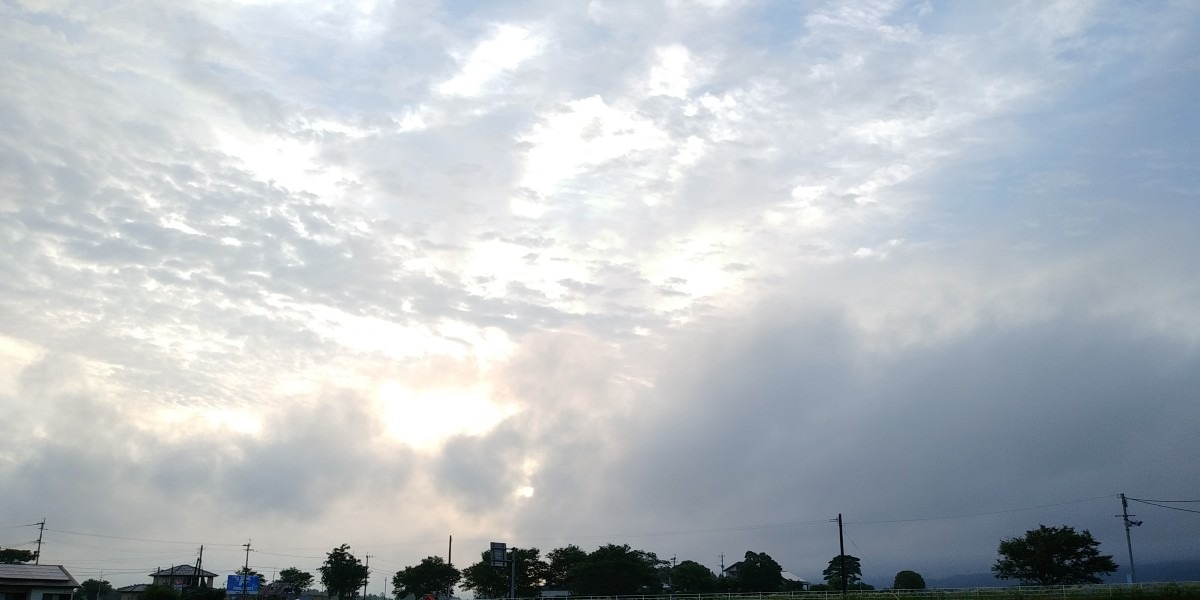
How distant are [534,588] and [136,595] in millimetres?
59362

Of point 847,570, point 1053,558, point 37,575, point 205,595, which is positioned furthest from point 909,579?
point 37,575

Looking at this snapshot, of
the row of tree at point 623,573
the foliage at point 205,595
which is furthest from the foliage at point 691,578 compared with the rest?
the foliage at point 205,595

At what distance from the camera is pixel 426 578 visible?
133500 mm

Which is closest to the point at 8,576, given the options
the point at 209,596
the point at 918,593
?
the point at 209,596

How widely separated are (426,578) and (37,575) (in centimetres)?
7077

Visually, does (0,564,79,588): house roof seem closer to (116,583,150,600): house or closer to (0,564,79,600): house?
(0,564,79,600): house

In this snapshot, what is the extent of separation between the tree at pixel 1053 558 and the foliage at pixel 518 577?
194 feet

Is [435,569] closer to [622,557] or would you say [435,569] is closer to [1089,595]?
[622,557]

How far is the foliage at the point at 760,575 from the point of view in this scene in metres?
121

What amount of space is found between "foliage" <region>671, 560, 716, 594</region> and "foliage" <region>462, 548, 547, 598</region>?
1899 cm

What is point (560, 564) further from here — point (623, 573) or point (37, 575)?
point (37, 575)

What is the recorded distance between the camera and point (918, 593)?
6450 centimetres

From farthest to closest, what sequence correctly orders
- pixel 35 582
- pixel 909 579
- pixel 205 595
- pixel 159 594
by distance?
pixel 909 579, pixel 205 595, pixel 159 594, pixel 35 582

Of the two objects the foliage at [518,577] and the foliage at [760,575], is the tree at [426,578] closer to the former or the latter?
the foliage at [518,577]
